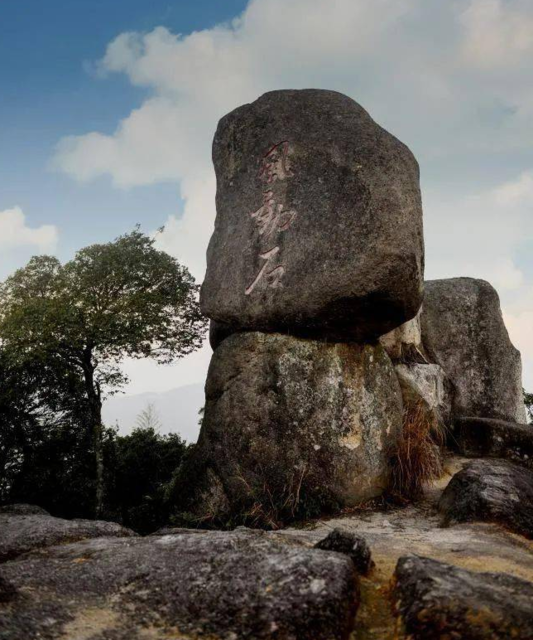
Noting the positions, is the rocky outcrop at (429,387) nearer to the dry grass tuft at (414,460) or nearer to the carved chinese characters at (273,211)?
the dry grass tuft at (414,460)

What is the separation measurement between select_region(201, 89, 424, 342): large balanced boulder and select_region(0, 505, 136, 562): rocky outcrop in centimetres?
325

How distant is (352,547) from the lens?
119 inches

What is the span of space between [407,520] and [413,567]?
3161mm

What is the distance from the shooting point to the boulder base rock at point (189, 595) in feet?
7.32

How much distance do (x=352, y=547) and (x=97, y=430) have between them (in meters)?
7.19

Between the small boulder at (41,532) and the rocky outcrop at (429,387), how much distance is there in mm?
4479

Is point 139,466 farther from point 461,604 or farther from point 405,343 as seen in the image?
point 461,604

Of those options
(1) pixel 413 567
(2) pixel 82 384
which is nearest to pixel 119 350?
(2) pixel 82 384

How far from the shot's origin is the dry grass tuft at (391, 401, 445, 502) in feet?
20.3

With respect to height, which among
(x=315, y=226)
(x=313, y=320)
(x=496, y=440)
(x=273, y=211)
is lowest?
→ (x=496, y=440)

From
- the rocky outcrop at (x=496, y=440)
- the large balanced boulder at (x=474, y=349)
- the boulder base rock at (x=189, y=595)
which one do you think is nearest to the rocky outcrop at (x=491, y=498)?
the rocky outcrop at (x=496, y=440)

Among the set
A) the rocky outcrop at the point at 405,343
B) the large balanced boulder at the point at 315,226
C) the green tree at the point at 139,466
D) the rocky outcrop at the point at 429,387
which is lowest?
the green tree at the point at 139,466

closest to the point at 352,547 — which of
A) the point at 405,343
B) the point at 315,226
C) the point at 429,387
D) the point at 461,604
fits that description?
the point at 461,604

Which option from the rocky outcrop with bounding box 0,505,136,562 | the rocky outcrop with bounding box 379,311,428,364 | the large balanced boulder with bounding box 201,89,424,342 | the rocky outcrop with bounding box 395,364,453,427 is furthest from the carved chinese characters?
the rocky outcrop with bounding box 0,505,136,562
